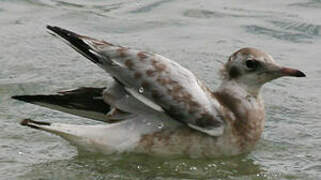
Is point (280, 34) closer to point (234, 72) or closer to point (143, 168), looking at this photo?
point (234, 72)

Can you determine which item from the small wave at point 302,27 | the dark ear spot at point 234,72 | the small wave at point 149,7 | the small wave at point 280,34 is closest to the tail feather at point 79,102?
the dark ear spot at point 234,72

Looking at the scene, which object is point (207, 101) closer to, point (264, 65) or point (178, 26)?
point (264, 65)

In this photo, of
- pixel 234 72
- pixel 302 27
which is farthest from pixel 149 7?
pixel 234 72

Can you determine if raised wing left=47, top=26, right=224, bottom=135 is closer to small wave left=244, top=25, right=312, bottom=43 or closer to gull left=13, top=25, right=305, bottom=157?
gull left=13, top=25, right=305, bottom=157

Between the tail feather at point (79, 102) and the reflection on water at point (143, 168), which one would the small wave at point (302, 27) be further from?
the tail feather at point (79, 102)

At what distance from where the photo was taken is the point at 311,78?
1121cm

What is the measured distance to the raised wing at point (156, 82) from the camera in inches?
308

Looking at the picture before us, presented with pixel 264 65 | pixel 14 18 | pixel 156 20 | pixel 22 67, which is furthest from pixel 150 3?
pixel 264 65

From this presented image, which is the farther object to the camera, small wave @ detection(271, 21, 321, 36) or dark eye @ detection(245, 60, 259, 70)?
small wave @ detection(271, 21, 321, 36)

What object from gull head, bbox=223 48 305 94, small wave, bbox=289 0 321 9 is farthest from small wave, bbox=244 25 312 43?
gull head, bbox=223 48 305 94

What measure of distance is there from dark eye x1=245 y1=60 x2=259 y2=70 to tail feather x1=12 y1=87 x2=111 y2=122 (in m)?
1.33

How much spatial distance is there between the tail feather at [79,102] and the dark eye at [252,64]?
4.38 ft

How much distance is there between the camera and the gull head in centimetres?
834

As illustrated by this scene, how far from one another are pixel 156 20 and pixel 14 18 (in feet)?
7.15
